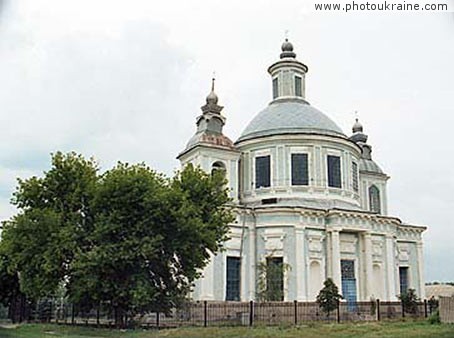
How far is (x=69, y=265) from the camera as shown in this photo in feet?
85.3

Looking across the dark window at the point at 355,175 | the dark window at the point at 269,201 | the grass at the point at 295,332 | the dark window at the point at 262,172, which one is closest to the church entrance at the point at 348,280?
the dark window at the point at 269,201

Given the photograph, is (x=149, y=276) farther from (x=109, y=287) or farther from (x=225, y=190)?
(x=225, y=190)

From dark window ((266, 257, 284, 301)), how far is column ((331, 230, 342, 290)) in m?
3.43

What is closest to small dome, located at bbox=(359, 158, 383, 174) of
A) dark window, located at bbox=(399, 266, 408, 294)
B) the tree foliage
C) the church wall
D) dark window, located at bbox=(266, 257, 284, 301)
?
the church wall

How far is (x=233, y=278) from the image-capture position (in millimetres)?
38625

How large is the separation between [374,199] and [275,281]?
17.8m

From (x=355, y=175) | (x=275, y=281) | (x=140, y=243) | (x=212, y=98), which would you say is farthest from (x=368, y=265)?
(x=140, y=243)

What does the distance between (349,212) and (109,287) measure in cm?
1934

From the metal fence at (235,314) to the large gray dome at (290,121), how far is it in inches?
513

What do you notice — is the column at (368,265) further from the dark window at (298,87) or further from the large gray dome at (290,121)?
the dark window at (298,87)

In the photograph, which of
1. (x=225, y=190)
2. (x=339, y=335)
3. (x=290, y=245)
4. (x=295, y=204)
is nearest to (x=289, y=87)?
(x=295, y=204)

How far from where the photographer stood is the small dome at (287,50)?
160 feet

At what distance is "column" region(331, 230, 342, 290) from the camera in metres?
38.5

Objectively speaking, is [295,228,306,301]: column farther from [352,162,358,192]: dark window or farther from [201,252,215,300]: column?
[352,162,358,192]: dark window
